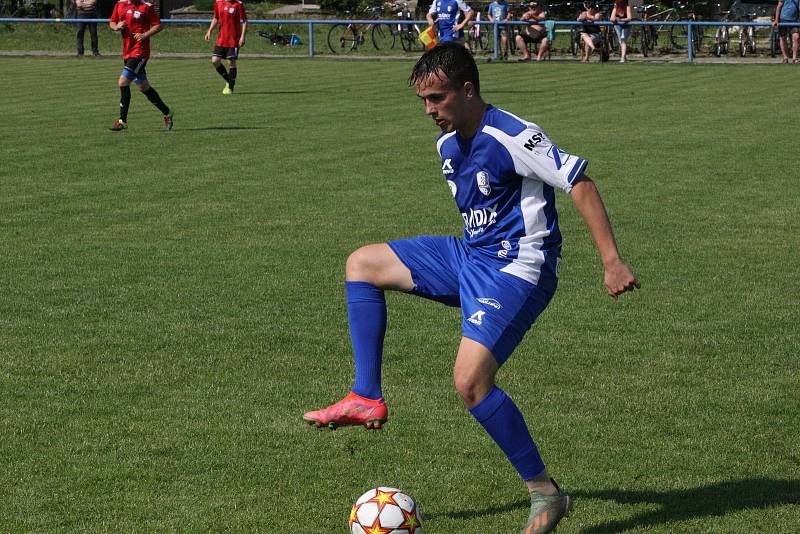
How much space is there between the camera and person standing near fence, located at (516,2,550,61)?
3322cm

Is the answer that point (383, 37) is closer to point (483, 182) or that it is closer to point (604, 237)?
point (483, 182)

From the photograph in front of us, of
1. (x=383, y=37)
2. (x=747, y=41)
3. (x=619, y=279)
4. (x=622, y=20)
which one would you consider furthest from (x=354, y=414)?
(x=383, y=37)

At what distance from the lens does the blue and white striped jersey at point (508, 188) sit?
14.8ft

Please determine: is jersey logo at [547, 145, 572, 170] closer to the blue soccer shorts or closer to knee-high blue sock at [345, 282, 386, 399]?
the blue soccer shorts

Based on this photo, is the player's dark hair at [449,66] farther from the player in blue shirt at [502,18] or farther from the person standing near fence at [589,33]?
the player in blue shirt at [502,18]

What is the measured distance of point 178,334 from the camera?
24.1 feet

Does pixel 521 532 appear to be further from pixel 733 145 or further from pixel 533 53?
pixel 533 53

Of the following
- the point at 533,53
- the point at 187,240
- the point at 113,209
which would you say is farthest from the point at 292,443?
the point at 533,53

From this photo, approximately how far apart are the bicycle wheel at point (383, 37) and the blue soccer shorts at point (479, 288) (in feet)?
111

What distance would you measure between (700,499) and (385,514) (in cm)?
138

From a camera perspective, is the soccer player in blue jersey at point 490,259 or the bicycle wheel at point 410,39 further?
the bicycle wheel at point 410,39

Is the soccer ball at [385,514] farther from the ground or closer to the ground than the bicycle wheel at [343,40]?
closer to the ground

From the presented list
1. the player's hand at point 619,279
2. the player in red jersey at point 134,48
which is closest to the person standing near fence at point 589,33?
the player in red jersey at point 134,48

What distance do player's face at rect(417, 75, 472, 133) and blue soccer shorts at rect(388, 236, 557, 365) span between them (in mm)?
557
